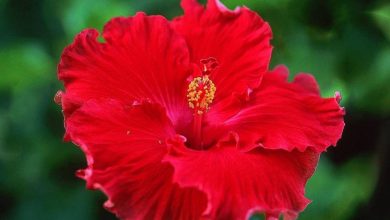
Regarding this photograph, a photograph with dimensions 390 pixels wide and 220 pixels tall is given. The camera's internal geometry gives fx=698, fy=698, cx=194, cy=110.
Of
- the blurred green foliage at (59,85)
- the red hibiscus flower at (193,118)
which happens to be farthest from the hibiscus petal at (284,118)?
the blurred green foliage at (59,85)

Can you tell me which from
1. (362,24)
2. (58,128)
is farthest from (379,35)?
(58,128)

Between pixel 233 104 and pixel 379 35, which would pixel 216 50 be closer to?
pixel 233 104

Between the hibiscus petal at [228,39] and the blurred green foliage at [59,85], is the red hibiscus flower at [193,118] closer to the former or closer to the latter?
the hibiscus petal at [228,39]

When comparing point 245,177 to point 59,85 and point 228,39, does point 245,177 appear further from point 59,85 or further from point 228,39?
point 59,85

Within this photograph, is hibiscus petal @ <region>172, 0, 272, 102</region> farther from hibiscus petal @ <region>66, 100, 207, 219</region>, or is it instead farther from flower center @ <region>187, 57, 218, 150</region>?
hibiscus petal @ <region>66, 100, 207, 219</region>

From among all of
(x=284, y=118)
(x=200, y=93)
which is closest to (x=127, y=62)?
(x=200, y=93)
